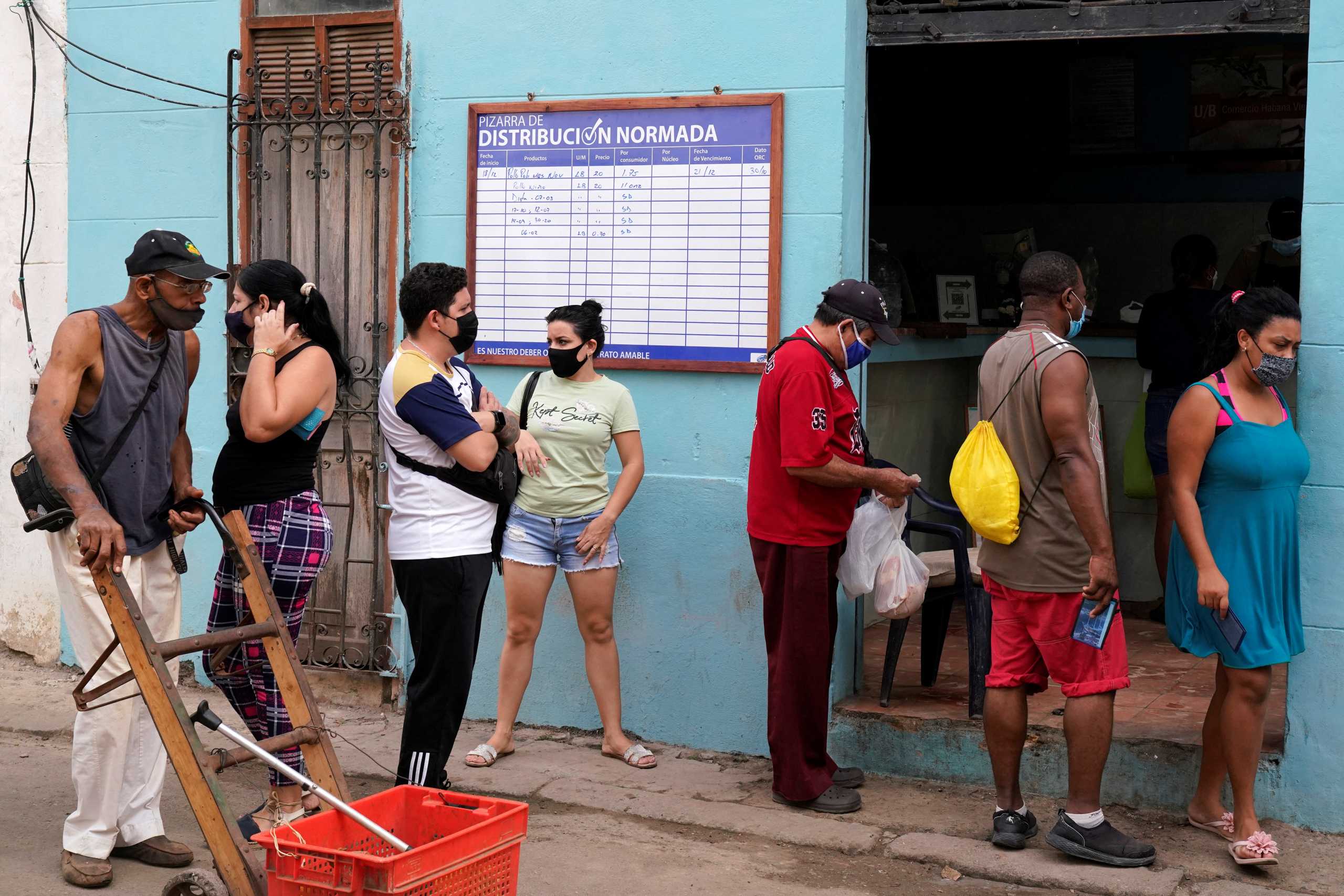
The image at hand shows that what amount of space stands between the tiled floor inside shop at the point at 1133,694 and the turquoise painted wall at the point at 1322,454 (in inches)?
7.7

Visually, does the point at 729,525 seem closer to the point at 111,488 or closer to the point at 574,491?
the point at 574,491

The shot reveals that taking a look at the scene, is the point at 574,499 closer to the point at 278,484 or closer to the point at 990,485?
the point at 278,484

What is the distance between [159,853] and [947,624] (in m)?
3.23

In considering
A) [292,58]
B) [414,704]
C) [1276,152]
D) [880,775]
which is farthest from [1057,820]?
[1276,152]

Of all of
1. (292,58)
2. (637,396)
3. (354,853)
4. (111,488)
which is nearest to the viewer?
(354,853)

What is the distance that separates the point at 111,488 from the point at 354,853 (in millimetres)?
1835

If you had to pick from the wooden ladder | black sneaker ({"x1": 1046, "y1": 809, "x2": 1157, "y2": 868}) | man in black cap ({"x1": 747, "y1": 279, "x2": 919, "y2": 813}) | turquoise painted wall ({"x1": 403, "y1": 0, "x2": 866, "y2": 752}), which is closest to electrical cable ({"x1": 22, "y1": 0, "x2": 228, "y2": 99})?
turquoise painted wall ({"x1": 403, "y1": 0, "x2": 866, "y2": 752})

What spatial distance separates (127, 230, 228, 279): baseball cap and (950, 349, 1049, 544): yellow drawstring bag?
2439 mm

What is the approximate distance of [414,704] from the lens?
4.66 m

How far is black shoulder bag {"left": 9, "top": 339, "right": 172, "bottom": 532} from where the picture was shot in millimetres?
4184

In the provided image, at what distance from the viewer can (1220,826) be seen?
4.86 metres

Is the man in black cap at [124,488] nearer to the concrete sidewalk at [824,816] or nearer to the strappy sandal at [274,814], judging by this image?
the strappy sandal at [274,814]

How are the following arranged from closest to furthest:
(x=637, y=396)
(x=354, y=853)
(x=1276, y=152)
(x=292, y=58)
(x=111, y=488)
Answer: (x=354, y=853) → (x=111, y=488) → (x=637, y=396) → (x=292, y=58) → (x=1276, y=152)

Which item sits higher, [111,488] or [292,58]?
[292,58]
